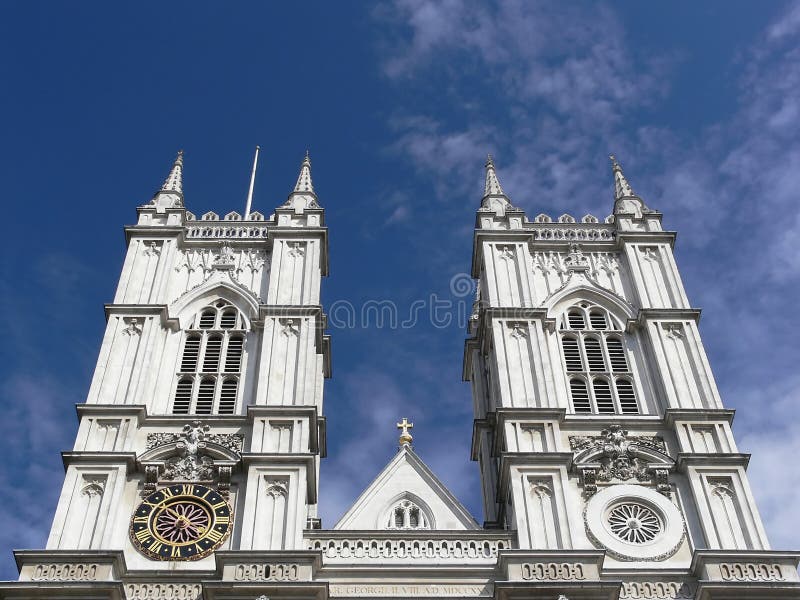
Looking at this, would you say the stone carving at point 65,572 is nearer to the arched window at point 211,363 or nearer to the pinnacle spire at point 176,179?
the arched window at point 211,363

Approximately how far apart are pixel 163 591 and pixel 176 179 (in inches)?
709

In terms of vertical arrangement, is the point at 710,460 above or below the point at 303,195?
below

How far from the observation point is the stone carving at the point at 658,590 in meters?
27.9

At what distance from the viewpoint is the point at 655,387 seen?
112ft

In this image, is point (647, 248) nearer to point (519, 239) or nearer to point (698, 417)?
point (519, 239)

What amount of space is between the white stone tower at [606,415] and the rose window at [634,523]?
0.04 metres

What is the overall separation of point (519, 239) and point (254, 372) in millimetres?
9942

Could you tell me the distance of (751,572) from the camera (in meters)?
28.0

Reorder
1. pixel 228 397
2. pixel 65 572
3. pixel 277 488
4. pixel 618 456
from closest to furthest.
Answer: pixel 65 572 < pixel 277 488 < pixel 618 456 < pixel 228 397

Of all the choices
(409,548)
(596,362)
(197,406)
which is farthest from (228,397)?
(596,362)

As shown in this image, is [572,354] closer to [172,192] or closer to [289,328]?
[289,328]

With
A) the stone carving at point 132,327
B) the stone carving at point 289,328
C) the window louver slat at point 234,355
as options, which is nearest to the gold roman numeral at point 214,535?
the window louver slat at point 234,355

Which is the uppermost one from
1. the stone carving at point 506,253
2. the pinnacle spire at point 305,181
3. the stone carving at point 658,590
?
the pinnacle spire at point 305,181

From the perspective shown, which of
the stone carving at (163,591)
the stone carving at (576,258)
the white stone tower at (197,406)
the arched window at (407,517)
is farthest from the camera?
the stone carving at (576,258)
